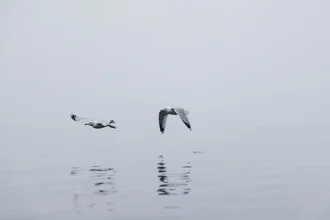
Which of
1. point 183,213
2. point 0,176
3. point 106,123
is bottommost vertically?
point 183,213

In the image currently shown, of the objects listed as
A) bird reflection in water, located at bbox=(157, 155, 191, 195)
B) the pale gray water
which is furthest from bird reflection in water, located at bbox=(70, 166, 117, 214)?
bird reflection in water, located at bbox=(157, 155, 191, 195)

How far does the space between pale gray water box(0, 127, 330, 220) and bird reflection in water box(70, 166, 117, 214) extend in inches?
1.6

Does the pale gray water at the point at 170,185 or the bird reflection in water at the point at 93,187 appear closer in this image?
the pale gray water at the point at 170,185

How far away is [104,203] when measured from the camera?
25.0 m

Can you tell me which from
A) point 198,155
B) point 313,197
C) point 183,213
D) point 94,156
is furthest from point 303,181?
point 94,156

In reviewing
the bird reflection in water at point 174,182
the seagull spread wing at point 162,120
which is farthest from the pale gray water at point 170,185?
the seagull spread wing at point 162,120

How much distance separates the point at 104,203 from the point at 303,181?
1109 centimetres

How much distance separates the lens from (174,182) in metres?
30.9

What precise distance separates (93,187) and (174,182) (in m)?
4.01

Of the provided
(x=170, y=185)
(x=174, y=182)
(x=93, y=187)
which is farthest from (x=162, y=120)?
(x=93, y=187)

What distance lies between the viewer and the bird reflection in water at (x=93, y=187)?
81.5 ft

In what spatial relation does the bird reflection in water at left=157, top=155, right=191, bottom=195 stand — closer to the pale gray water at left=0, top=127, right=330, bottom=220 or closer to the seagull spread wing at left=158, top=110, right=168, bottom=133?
the pale gray water at left=0, top=127, right=330, bottom=220

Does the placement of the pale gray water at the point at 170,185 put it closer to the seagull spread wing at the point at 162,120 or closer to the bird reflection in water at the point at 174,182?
the bird reflection in water at the point at 174,182

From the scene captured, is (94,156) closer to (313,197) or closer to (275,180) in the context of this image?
(275,180)
